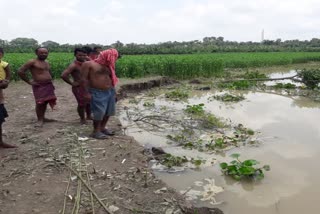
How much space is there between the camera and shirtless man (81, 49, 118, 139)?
18.9 ft

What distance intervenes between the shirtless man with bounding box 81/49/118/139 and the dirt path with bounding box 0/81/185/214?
0.44 meters

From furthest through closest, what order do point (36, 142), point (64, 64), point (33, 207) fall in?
point (64, 64), point (36, 142), point (33, 207)

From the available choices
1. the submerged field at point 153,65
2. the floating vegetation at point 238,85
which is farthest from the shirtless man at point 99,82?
the floating vegetation at point 238,85

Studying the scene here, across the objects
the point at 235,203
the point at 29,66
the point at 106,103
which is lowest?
the point at 235,203

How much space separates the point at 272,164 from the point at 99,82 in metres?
3.08

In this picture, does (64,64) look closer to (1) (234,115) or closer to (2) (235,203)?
(1) (234,115)

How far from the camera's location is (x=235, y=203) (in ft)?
14.4

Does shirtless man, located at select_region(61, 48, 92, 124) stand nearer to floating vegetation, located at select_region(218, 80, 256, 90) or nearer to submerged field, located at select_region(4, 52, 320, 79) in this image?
submerged field, located at select_region(4, 52, 320, 79)

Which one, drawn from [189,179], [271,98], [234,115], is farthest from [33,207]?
[271,98]

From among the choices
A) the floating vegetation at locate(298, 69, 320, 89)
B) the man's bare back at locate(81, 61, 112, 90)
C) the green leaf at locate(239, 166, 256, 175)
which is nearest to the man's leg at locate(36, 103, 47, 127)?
the man's bare back at locate(81, 61, 112, 90)

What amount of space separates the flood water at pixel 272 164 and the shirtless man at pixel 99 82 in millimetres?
1371

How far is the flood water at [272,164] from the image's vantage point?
439 centimetres

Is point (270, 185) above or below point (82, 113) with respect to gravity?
below

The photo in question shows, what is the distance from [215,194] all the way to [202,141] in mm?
2318
